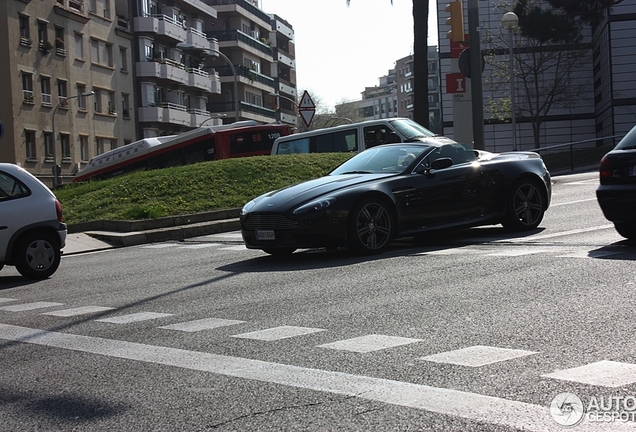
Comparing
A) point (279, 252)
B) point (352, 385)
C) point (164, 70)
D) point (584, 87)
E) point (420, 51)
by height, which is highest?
point (164, 70)

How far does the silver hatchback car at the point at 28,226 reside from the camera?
11547 mm

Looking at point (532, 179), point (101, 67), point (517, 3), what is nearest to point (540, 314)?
point (532, 179)

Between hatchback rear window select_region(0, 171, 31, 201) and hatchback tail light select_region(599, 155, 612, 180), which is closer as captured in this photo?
hatchback tail light select_region(599, 155, 612, 180)

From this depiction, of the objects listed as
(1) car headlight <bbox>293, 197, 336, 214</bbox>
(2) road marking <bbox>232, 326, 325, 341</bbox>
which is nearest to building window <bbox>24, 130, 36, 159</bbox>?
(1) car headlight <bbox>293, 197, 336, 214</bbox>

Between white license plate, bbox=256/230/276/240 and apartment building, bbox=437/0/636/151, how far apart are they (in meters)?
35.8

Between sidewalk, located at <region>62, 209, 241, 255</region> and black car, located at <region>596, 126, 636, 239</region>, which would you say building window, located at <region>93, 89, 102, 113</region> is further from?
black car, located at <region>596, 126, 636, 239</region>

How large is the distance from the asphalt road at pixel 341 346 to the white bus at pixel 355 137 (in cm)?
1282

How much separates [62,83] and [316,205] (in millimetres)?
47898

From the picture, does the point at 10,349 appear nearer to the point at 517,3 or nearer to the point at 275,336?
the point at 275,336

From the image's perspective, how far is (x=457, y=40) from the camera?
69.9 ft

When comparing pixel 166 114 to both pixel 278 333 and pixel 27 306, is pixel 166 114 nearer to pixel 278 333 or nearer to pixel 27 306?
pixel 27 306

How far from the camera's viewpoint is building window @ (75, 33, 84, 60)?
57.8 m

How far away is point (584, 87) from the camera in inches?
2226

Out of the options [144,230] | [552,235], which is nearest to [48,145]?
[144,230]
